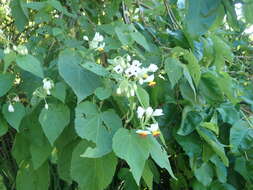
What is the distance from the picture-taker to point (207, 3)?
1.51 ft

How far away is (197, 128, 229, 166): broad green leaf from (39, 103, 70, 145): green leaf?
54 cm

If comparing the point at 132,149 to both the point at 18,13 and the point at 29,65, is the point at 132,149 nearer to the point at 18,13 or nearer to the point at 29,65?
the point at 29,65

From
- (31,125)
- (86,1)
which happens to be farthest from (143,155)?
(86,1)

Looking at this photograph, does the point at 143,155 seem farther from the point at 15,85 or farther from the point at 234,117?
the point at 234,117

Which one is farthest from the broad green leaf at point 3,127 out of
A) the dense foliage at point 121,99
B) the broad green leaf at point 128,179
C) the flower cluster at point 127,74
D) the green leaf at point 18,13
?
the broad green leaf at point 128,179

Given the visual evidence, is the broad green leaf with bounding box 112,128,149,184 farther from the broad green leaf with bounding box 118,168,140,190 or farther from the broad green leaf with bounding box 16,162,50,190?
the broad green leaf with bounding box 118,168,140,190

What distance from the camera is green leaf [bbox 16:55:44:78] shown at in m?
0.95

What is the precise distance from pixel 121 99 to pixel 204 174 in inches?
25.1

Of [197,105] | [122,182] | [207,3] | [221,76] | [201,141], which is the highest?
[207,3]

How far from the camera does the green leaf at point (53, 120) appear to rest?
3.09ft

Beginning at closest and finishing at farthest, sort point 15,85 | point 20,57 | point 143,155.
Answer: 1. point 143,155
2. point 20,57
3. point 15,85

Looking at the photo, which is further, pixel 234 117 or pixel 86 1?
pixel 86 1

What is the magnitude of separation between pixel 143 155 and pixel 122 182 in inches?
32.7

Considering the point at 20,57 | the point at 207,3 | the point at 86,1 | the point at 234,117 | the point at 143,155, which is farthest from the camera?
the point at 86,1
